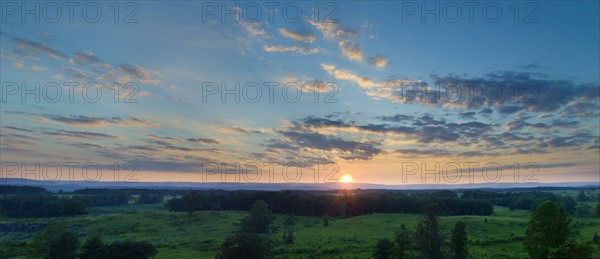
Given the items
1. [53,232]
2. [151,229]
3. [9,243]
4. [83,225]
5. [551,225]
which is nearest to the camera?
[551,225]

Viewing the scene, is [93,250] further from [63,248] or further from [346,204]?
[346,204]

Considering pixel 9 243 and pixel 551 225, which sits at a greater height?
pixel 551 225

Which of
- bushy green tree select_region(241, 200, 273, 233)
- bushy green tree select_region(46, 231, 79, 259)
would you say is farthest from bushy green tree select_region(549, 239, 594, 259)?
bushy green tree select_region(241, 200, 273, 233)

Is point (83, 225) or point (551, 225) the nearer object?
point (551, 225)

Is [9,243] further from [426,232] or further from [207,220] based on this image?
[426,232]

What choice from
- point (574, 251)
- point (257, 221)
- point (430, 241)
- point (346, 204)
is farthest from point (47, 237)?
point (346, 204)

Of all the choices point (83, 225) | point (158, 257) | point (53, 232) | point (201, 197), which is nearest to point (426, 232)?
point (158, 257)

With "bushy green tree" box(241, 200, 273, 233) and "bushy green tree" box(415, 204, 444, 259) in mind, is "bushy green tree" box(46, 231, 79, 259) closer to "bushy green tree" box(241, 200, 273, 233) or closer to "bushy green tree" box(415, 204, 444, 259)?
"bushy green tree" box(241, 200, 273, 233)

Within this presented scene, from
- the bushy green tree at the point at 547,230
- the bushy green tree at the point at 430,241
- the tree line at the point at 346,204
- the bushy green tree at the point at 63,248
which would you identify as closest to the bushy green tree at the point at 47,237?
the bushy green tree at the point at 63,248

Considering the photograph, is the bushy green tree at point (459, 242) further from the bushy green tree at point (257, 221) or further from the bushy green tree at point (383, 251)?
the bushy green tree at point (257, 221)
